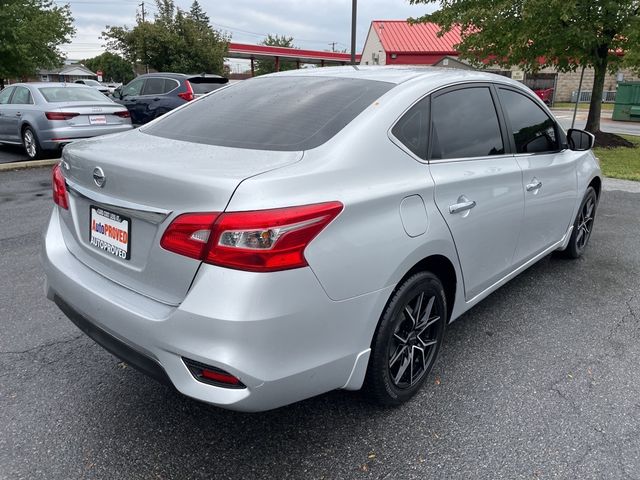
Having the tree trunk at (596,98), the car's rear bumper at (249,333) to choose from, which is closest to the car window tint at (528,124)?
the car's rear bumper at (249,333)

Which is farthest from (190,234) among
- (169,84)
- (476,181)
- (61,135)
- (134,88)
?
(134,88)

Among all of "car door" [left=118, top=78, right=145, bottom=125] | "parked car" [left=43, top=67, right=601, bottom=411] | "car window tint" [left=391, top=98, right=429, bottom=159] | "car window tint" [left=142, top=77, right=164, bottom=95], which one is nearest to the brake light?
"car window tint" [left=142, top=77, right=164, bottom=95]

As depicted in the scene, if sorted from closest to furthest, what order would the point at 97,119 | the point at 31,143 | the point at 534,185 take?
the point at 534,185 < the point at 97,119 < the point at 31,143

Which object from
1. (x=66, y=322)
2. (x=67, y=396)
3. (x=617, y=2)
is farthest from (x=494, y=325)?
(x=617, y=2)

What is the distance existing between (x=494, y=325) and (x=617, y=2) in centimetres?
1191

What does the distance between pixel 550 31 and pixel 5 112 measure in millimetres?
12345

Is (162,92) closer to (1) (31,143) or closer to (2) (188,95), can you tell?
(2) (188,95)

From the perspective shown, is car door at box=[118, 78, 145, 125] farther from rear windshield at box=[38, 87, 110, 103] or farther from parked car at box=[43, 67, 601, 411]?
parked car at box=[43, 67, 601, 411]

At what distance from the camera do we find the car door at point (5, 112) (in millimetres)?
10188

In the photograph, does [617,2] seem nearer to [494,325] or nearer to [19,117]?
[494,325]

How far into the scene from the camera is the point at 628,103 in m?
23.6

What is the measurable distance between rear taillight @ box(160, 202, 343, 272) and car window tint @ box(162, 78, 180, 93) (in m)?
11.1

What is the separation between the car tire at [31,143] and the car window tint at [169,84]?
132 inches

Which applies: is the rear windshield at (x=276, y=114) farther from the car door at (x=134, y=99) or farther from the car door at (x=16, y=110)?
the car door at (x=134, y=99)
